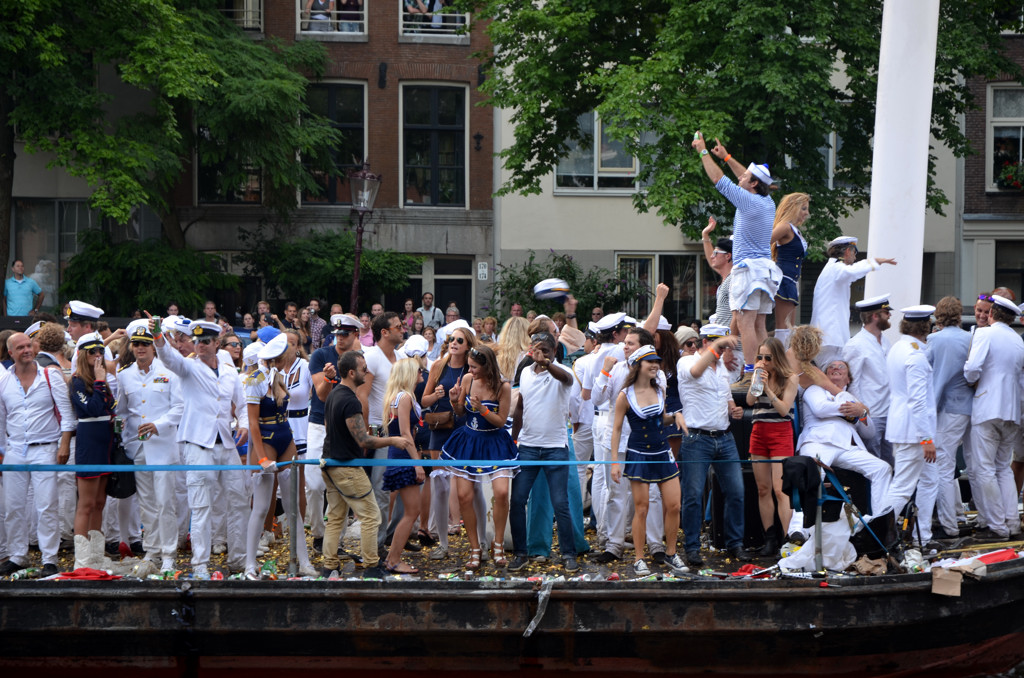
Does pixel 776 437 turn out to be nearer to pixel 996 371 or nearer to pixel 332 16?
pixel 996 371

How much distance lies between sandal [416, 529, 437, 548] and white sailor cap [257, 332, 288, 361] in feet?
7.31

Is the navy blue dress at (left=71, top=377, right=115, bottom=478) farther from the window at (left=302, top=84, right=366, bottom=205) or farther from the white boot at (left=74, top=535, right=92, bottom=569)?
the window at (left=302, top=84, right=366, bottom=205)

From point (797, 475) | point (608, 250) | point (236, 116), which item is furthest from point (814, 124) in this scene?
point (797, 475)

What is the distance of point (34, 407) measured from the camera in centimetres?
912

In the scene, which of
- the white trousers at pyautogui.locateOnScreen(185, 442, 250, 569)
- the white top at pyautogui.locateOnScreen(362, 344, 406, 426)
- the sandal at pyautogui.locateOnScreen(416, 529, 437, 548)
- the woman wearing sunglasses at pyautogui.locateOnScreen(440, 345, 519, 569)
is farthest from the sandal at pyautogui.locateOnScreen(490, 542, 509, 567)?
the white trousers at pyautogui.locateOnScreen(185, 442, 250, 569)

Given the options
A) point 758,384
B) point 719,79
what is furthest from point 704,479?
point 719,79

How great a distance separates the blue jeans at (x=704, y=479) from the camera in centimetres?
887

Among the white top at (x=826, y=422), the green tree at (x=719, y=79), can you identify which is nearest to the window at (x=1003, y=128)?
the green tree at (x=719, y=79)

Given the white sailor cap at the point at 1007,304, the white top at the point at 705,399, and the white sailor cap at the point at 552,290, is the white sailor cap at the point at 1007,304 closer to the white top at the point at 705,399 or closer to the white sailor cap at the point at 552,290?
the white top at the point at 705,399

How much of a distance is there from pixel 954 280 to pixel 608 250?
28.4 feet

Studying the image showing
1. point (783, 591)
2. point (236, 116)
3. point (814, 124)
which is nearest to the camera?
point (783, 591)

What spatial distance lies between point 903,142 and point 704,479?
4.14 meters

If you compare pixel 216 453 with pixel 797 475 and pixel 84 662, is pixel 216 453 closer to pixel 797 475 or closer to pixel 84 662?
pixel 84 662

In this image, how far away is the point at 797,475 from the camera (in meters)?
7.79
